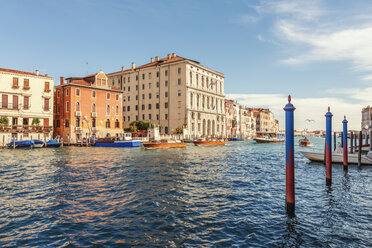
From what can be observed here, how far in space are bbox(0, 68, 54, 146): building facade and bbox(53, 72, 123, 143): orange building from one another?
274cm

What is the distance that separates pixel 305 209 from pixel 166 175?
784 cm

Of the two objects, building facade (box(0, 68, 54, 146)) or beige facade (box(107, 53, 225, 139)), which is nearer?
building facade (box(0, 68, 54, 146))

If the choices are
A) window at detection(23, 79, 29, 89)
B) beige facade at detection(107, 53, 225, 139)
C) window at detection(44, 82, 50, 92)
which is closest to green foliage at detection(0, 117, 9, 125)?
window at detection(23, 79, 29, 89)

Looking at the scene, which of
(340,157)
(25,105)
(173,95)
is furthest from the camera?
(173,95)

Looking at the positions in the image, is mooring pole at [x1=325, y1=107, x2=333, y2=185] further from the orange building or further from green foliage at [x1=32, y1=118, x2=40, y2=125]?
green foliage at [x1=32, y1=118, x2=40, y2=125]

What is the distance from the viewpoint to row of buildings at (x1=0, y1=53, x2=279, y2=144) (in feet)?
137

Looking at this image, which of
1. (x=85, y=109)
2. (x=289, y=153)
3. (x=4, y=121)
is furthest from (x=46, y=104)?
(x=289, y=153)

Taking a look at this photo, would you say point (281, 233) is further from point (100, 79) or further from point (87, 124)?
point (100, 79)

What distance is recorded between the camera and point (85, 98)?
4859cm

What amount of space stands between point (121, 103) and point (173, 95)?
15387 mm

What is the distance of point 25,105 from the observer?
Answer: 42.2 meters

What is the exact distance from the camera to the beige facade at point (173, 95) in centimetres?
6544

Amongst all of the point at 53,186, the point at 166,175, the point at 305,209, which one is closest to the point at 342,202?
the point at 305,209

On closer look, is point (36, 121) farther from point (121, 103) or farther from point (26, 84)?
point (121, 103)
